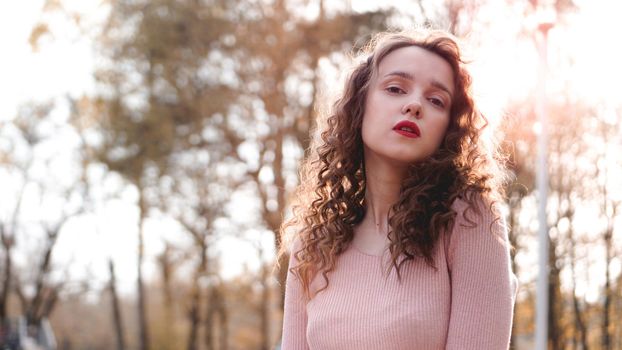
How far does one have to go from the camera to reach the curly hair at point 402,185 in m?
2.27

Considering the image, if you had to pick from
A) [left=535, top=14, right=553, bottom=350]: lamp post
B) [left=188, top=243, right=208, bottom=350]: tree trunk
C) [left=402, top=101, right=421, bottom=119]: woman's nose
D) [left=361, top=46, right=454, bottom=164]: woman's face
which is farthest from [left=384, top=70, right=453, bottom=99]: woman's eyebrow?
[left=188, top=243, right=208, bottom=350]: tree trunk

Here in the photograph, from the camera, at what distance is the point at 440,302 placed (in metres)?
2.17

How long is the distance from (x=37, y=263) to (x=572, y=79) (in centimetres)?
1968

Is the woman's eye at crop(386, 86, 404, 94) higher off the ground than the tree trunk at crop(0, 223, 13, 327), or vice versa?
the woman's eye at crop(386, 86, 404, 94)

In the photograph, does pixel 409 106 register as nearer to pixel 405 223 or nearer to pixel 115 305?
pixel 405 223

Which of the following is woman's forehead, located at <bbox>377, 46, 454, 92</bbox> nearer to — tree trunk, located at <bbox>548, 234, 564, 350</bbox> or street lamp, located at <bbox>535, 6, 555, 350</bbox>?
street lamp, located at <bbox>535, 6, 555, 350</bbox>

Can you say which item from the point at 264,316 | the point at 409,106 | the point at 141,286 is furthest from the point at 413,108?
the point at 141,286

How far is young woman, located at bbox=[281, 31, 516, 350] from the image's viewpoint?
7.04 feet

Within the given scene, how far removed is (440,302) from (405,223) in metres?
0.22

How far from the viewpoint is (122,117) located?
20.8 m

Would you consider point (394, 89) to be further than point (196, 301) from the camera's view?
No

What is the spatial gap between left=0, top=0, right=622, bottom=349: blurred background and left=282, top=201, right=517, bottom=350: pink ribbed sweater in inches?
18.9

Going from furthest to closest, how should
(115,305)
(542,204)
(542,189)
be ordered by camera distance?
1. (115,305)
2. (542,189)
3. (542,204)

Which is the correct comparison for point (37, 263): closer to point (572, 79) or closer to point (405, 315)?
point (572, 79)
